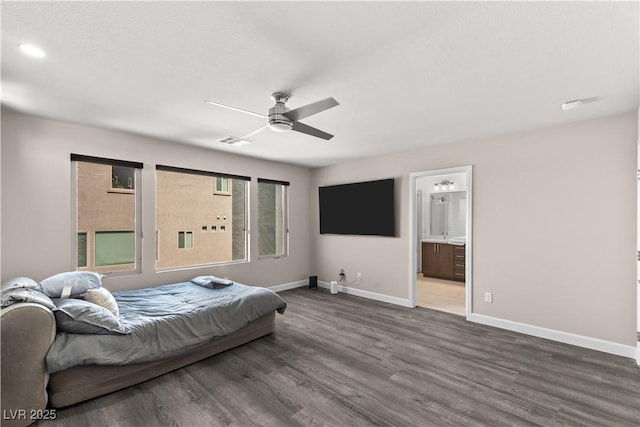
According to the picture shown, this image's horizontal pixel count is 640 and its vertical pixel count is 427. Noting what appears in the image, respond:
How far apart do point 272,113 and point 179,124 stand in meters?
1.61

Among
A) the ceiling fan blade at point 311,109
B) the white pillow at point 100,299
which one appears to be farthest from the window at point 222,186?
the ceiling fan blade at point 311,109

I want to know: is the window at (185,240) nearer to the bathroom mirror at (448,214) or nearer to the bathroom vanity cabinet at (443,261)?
the bathroom vanity cabinet at (443,261)

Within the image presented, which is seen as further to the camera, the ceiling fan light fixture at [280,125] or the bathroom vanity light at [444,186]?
the bathroom vanity light at [444,186]

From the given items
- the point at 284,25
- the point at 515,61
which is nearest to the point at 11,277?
the point at 284,25

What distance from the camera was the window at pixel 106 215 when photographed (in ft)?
11.9

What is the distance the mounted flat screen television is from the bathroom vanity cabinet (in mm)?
2461

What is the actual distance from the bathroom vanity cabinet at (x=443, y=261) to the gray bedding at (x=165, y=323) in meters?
4.64

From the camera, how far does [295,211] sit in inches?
239

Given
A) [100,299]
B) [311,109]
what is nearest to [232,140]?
[311,109]

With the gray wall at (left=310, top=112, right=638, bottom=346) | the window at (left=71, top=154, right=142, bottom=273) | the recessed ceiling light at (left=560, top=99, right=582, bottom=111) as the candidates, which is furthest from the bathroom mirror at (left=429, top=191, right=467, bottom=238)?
the window at (left=71, top=154, right=142, bottom=273)

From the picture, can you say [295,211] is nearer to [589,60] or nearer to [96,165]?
[96,165]

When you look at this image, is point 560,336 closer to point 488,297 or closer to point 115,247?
point 488,297

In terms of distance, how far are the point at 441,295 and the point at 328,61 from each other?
16.0ft

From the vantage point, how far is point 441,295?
18.1 ft
